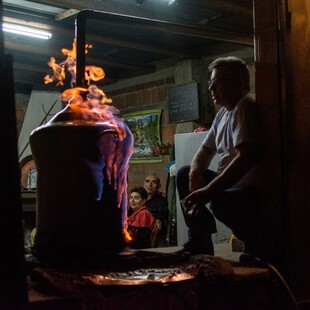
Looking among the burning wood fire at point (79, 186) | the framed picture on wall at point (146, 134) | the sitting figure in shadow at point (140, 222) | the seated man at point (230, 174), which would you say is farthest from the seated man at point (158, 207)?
the burning wood fire at point (79, 186)

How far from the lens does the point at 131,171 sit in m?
10.9

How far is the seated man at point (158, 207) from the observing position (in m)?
8.20

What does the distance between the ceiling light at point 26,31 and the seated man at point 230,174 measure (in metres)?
4.10

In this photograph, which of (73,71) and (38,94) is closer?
(73,71)

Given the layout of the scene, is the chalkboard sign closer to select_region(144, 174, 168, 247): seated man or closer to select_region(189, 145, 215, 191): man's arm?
select_region(144, 174, 168, 247): seated man

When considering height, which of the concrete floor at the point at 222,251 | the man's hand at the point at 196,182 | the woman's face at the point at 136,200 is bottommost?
the concrete floor at the point at 222,251

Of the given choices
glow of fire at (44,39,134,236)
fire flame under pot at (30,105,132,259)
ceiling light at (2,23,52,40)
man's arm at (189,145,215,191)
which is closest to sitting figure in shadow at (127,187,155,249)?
man's arm at (189,145,215,191)

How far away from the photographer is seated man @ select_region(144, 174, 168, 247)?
820 cm

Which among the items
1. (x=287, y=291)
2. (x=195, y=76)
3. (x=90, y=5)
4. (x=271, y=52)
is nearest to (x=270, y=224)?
(x=287, y=291)

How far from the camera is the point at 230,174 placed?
358cm

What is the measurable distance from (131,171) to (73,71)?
22.1 feet

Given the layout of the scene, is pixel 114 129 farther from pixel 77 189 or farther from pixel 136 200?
pixel 136 200

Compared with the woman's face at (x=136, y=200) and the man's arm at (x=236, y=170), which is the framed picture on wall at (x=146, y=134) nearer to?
the woman's face at (x=136, y=200)

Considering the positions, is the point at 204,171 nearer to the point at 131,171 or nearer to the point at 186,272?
the point at 186,272
